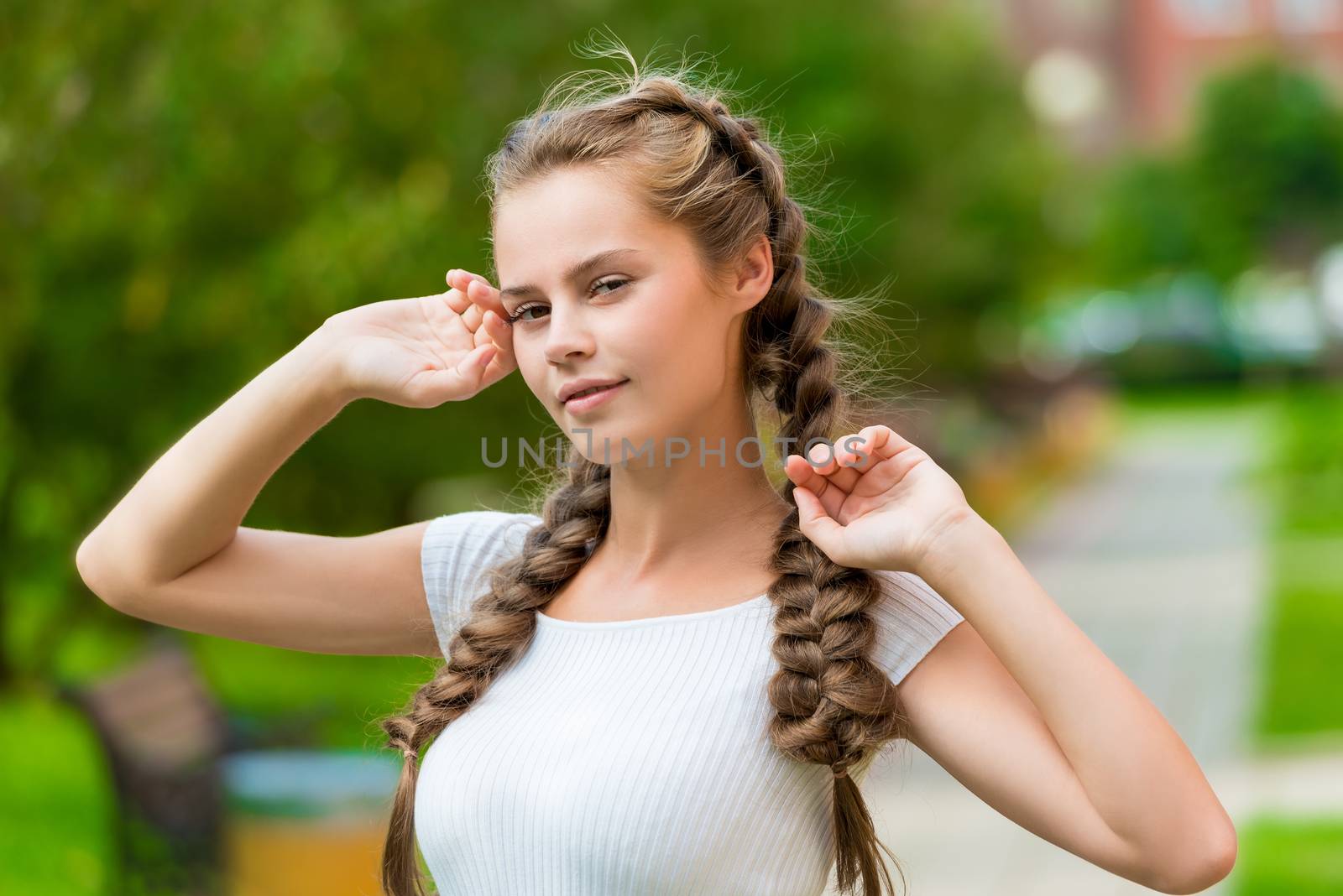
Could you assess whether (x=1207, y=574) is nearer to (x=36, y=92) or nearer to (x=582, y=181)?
(x=36, y=92)

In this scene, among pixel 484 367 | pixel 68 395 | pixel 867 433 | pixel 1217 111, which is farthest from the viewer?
pixel 1217 111

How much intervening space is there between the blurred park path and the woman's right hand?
85cm

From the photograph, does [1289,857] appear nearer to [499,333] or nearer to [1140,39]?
[499,333]

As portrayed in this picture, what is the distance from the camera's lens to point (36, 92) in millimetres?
6141

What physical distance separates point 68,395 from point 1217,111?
21566mm

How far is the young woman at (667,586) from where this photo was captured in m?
1.92

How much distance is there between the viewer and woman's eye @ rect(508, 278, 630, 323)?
6.82ft

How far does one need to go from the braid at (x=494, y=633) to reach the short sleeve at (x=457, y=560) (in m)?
0.05

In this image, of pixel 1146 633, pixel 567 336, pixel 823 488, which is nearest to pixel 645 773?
pixel 823 488

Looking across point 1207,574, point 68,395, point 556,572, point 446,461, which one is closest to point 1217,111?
point 1207,574

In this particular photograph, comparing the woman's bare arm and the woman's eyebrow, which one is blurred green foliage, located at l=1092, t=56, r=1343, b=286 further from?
the woman's eyebrow

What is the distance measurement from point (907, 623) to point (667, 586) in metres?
0.36

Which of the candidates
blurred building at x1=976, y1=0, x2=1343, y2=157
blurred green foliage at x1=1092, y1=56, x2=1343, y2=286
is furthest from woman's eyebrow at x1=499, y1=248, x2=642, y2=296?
blurred building at x1=976, y1=0, x2=1343, y2=157

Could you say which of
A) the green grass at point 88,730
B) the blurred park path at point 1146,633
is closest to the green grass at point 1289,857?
the blurred park path at point 1146,633
